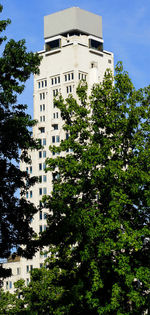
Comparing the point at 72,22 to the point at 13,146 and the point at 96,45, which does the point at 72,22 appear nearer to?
the point at 96,45

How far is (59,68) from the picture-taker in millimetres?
139250

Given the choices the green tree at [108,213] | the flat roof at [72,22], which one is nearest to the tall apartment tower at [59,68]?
the flat roof at [72,22]

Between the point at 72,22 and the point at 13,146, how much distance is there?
109 meters

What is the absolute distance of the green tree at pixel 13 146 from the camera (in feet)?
113

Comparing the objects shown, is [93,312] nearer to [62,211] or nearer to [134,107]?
[62,211]

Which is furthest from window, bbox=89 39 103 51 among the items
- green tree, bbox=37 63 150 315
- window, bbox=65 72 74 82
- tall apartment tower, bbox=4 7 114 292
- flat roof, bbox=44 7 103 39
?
green tree, bbox=37 63 150 315

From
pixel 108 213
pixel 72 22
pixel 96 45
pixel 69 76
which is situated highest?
pixel 72 22

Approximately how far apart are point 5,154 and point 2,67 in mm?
4980

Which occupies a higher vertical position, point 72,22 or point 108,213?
point 72,22

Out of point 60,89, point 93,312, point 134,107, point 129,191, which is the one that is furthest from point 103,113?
point 60,89

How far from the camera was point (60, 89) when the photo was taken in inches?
5428

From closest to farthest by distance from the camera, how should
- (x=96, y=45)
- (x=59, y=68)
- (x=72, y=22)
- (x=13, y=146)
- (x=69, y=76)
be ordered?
(x=13, y=146) → (x=69, y=76) → (x=59, y=68) → (x=72, y=22) → (x=96, y=45)

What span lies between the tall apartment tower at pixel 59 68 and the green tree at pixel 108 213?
93.8 meters

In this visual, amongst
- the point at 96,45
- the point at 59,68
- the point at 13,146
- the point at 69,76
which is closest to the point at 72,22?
the point at 96,45
